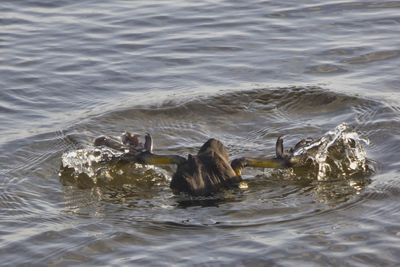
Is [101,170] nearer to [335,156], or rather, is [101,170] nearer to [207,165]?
[207,165]

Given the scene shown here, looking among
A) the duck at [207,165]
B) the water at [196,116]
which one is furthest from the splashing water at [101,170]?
the duck at [207,165]

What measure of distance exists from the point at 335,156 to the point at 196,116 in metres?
1.52

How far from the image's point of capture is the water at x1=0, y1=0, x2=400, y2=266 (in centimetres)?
678

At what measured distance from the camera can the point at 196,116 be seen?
930 cm

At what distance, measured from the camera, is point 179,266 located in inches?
253

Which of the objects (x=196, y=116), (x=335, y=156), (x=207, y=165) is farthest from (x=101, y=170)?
(x=335, y=156)

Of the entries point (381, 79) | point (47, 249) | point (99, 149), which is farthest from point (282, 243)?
point (381, 79)

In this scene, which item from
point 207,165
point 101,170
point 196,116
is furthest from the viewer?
point 196,116

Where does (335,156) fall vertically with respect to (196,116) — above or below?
below

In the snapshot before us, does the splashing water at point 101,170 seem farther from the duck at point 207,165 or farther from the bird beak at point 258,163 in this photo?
the bird beak at point 258,163

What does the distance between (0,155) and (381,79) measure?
3569mm

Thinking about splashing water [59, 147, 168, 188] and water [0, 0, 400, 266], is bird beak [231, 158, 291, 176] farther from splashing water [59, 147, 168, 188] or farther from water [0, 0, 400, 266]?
splashing water [59, 147, 168, 188]

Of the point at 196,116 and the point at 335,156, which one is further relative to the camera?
the point at 196,116

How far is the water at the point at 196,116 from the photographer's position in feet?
22.2
